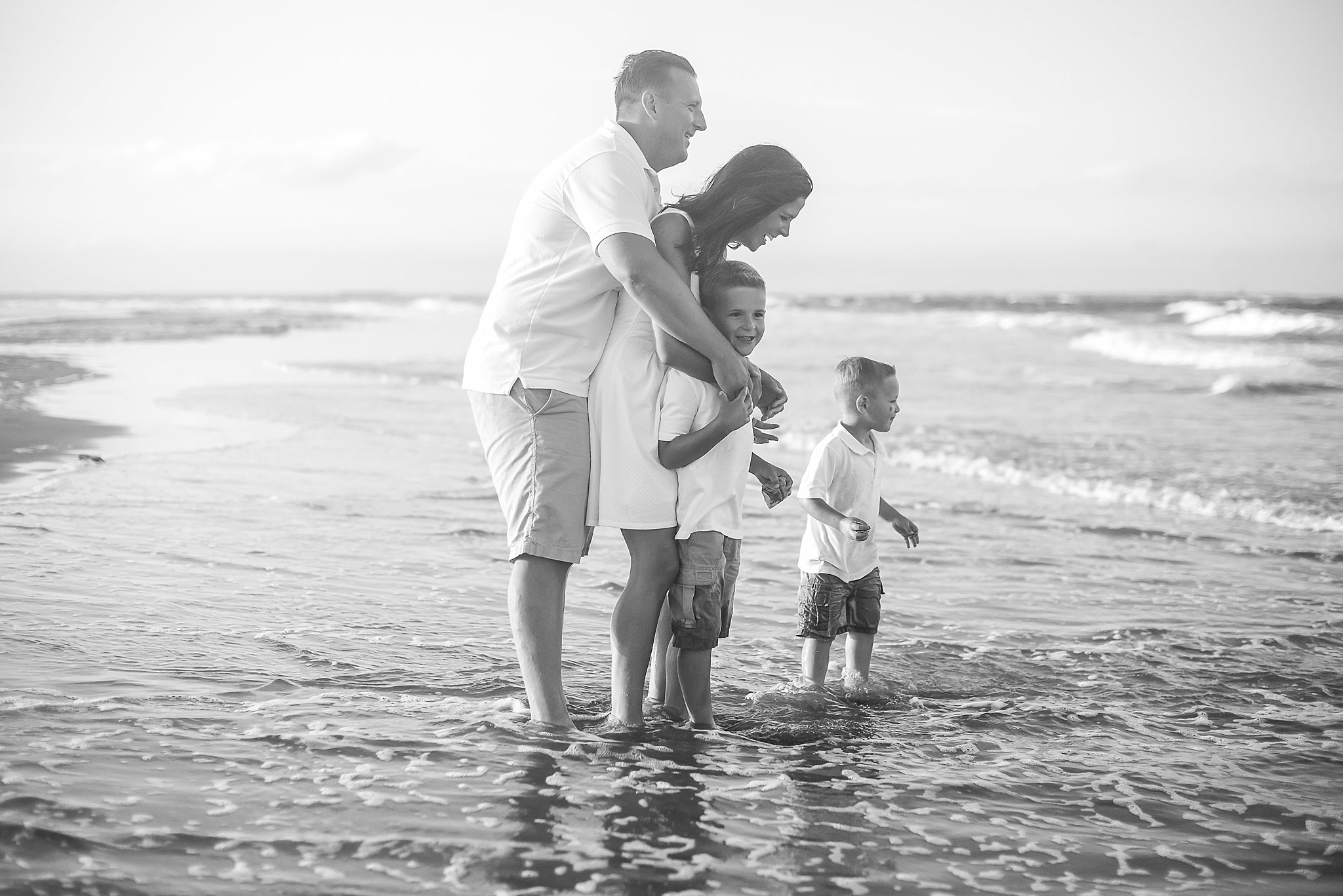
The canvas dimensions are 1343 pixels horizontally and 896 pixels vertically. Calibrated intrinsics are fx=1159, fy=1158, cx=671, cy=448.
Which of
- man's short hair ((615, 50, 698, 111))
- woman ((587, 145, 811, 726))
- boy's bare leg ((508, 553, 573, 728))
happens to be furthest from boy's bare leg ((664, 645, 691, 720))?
Answer: man's short hair ((615, 50, 698, 111))

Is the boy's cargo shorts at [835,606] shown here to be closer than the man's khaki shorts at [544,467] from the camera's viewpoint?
No

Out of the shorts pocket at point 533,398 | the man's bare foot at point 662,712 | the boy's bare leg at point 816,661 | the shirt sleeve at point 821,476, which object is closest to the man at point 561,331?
the shorts pocket at point 533,398

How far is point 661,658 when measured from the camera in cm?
360

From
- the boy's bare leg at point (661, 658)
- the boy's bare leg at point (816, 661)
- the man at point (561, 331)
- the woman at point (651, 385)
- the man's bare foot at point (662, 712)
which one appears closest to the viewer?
the man at point (561, 331)

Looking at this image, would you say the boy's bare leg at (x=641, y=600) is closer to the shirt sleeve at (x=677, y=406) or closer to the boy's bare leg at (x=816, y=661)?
the shirt sleeve at (x=677, y=406)

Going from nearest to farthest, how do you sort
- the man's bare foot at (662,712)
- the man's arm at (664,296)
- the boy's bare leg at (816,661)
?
1. the man's arm at (664,296)
2. the man's bare foot at (662,712)
3. the boy's bare leg at (816,661)

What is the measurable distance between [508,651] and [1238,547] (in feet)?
15.9

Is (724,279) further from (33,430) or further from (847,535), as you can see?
(33,430)

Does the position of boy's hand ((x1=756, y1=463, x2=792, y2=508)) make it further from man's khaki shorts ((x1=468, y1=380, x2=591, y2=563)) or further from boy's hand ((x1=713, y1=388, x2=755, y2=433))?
man's khaki shorts ((x1=468, y1=380, x2=591, y2=563))

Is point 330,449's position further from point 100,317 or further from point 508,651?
point 100,317

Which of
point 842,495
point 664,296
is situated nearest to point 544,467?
point 664,296

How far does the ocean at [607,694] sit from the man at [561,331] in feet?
1.80

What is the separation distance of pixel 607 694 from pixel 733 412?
122 cm

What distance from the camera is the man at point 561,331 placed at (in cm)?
308
